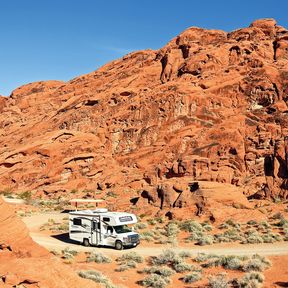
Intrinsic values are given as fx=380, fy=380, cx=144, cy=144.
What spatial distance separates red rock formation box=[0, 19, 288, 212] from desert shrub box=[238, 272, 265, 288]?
20.7 metres

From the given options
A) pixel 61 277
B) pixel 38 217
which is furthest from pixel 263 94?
pixel 61 277

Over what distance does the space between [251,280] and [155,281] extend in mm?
3781

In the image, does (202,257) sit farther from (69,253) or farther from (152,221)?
(152,221)

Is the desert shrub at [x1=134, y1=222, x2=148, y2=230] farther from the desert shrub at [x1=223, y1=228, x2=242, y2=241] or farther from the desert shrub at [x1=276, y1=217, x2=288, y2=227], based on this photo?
the desert shrub at [x1=276, y1=217, x2=288, y2=227]

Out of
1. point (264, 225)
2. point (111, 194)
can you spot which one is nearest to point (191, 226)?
point (264, 225)

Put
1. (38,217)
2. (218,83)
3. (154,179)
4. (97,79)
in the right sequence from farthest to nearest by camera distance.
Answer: (97,79) → (218,83) → (154,179) → (38,217)

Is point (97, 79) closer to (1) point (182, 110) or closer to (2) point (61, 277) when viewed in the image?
(1) point (182, 110)

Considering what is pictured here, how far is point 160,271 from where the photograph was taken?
55.2ft

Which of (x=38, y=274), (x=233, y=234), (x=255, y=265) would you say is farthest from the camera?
(x=233, y=234)

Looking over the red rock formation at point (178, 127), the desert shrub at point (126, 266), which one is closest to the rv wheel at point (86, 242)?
the desert shrub at point (126, 266)

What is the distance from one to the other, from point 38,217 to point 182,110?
104 ft

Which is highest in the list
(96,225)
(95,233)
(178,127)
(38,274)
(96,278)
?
(178,127)

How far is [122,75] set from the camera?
85.9m

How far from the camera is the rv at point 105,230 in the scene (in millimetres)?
22562
